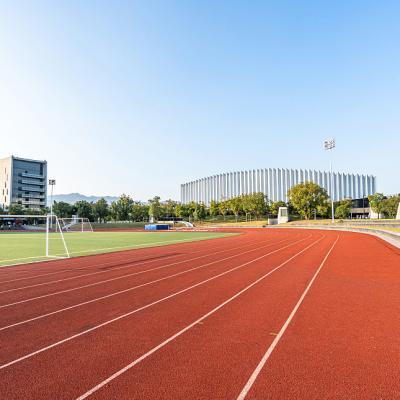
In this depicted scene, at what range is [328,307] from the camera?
22.3ft

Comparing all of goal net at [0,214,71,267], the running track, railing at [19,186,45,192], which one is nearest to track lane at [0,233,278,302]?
the running track

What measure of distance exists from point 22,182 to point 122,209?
155 feet

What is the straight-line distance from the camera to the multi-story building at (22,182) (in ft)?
388

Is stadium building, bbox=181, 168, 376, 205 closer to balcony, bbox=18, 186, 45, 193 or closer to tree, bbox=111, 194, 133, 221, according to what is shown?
tree, bbox=111, 194, 133, 221

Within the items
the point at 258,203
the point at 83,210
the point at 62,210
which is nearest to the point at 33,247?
the point at 258,203

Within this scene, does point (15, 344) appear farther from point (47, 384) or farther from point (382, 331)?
point (382, 331)

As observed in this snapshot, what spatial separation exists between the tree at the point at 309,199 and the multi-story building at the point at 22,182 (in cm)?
9904

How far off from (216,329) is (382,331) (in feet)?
9.00

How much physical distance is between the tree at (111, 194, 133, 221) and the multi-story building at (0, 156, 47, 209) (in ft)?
138

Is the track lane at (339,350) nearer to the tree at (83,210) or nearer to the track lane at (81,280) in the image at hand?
the track lane at (81,280)

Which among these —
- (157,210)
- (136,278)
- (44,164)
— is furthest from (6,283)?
(44,164)

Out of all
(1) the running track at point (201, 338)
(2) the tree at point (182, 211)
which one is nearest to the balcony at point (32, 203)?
(2) the tree at point (182, 211)

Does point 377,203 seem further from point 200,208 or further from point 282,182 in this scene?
point 282,182

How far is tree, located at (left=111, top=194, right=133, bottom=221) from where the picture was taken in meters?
102
